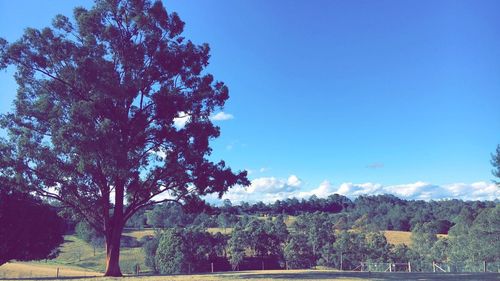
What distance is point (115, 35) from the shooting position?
25.3 meters

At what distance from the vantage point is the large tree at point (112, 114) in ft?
74.3

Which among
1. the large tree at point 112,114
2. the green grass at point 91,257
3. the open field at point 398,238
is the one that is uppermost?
the large tree at point 112,114

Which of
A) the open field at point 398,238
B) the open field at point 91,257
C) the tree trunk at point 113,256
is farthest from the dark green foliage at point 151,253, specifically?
the tree trunk at point 113,256

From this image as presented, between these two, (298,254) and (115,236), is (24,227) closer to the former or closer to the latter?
(115,236)

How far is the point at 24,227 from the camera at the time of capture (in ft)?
109

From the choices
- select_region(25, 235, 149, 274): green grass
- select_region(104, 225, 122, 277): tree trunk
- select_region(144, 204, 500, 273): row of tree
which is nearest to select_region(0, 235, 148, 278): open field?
select_region(25, 235, 149, 274): green grass

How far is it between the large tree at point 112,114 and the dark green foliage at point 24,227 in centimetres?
712

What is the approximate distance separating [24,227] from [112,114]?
55.5ft

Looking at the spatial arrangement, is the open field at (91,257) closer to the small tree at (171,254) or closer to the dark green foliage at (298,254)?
the small tree at (171,254)

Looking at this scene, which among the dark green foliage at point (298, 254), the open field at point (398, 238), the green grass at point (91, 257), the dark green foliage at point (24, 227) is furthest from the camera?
the open field at point (398, 238)

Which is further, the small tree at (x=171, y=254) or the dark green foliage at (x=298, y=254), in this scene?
the dark green foliage at (x=298, y=254)

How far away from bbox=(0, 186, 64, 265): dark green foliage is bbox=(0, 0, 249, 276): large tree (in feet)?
23.4

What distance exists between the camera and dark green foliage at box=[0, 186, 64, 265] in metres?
32.2

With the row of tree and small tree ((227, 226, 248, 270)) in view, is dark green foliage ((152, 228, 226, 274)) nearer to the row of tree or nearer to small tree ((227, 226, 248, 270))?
the row of tree
